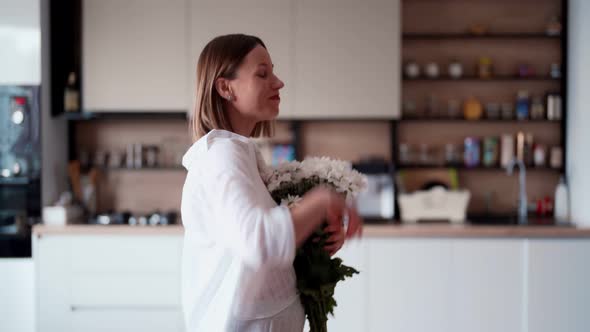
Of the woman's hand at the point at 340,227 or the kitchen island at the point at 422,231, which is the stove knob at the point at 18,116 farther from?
the woman's hand at the point at 340,227

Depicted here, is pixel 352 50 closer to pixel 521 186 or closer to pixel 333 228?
pixel 521 186

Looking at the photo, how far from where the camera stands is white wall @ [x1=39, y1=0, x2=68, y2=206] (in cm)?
356

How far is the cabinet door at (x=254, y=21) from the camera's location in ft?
12.0

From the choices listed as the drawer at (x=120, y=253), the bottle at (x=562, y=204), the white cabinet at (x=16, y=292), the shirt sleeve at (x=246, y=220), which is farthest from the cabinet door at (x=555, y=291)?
the white cabinet at (x=16, y=292)

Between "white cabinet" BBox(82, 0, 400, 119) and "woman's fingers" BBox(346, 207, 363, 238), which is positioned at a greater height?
"white cabinet" BBox(82, 0, 400, 119)

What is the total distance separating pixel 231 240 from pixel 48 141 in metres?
3.07

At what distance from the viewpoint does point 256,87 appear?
4.17 feet

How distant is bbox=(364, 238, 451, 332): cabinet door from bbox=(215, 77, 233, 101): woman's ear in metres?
2.25

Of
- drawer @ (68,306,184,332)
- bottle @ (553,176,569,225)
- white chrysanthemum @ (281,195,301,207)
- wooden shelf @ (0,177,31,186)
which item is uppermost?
white chrysanthemum @ (281,195,301,207)

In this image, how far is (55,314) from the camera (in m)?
3.38

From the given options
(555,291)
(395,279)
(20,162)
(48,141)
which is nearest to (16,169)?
(20,162)

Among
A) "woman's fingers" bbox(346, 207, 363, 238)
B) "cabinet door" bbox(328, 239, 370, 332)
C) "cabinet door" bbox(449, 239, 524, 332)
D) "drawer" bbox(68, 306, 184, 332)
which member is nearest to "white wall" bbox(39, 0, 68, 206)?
"drawer" bbox(68, 306, 184, 332)

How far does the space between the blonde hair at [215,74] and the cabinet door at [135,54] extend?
2.48 m

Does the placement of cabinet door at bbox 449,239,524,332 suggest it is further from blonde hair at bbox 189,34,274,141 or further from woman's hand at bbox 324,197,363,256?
blonde hair at bbox 189,34,274,141
